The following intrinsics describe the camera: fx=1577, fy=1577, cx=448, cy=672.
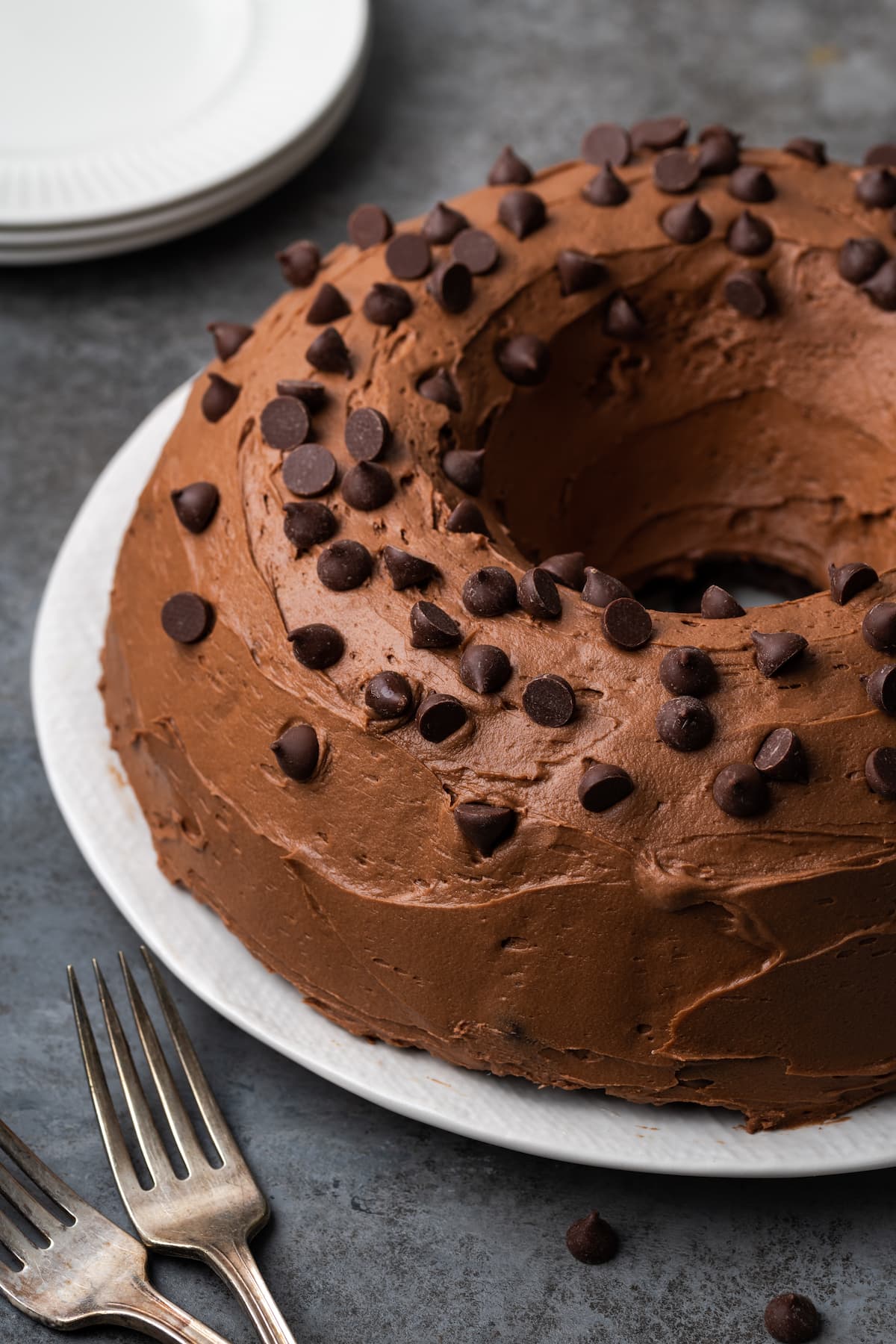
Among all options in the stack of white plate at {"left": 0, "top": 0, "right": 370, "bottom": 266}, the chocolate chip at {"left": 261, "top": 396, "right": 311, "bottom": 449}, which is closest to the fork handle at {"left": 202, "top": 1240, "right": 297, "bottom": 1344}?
the chocolate chip at {"left": 261, "top": 396, "right": 311, "bottom": 449}

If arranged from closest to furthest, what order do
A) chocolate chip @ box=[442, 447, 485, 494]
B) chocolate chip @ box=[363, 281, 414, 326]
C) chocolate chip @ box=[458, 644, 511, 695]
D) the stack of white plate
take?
chocolate chip @ box=[458, 644, 511, 695]
chocolate chip @ box=[442, 447, 485, 494]
chocolate chip @ box=[363, 281, 414, 326]
the stack of white plate

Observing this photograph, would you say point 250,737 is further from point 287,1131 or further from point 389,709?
point 287,1131

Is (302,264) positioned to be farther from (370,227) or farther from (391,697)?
(391,697)

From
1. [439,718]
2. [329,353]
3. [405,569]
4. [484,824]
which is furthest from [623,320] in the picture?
[484,824]

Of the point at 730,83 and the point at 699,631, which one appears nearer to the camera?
the point at 699,631

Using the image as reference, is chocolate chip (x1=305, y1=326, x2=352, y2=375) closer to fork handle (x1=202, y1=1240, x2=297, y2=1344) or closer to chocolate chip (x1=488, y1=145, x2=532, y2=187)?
chocolate chip (x1=488, y1=145, x2=532, y2=187)

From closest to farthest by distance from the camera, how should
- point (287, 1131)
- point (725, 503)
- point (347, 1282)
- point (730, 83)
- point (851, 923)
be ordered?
1. point (851, 923)
2. point (347, 1282)
3. point (287, 1131)
4. point (725, 503)
5. point (730, 83)

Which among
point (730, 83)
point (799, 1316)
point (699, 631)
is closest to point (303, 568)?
point (699, 631)
